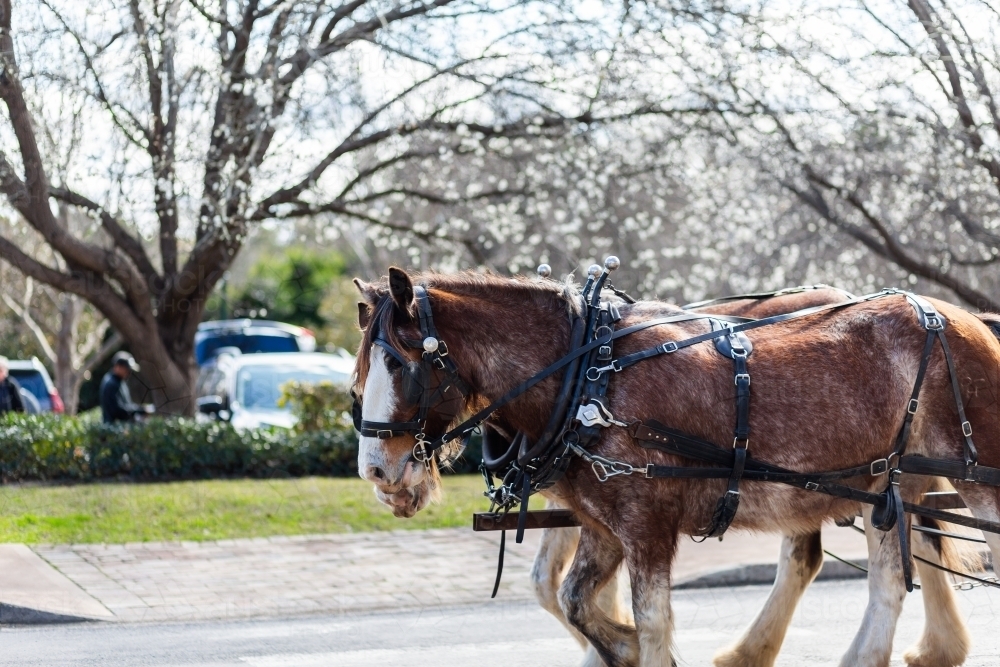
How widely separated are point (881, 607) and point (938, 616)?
0.86 m

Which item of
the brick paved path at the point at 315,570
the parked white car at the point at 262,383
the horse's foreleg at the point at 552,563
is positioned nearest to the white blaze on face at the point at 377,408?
the horse's foreleg at the point at 552,563

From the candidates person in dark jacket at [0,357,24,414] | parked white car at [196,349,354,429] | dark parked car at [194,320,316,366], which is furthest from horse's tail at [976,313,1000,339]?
dark parked car at [194,320,316,366]

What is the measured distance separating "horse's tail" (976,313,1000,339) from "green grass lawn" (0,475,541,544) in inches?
236

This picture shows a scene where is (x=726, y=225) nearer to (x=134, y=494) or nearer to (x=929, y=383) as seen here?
(x=134, y=494)

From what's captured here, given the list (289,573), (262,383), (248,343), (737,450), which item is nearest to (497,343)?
(737,450)

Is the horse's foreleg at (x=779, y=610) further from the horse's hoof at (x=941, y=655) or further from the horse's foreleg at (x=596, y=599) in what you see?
the horse's foreleg at (x=596, y=599)

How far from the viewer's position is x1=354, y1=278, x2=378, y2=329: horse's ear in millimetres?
4582

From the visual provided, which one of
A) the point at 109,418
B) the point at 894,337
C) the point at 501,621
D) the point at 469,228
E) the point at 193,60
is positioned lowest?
the point at 501,621

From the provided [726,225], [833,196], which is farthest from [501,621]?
[726,225]

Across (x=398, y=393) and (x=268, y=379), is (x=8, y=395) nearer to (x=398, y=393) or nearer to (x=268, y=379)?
(x=268, y=379)

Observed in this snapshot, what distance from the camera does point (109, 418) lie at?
1289cm

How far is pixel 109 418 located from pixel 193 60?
428cm

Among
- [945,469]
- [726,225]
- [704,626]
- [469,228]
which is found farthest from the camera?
[726,225]

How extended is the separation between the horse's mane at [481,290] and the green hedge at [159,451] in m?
6.53
